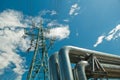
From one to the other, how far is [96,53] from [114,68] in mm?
1313

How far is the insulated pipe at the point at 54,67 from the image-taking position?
7347 mm

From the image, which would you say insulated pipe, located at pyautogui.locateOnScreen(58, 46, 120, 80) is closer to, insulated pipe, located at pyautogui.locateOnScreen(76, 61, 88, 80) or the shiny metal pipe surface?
the shiny metal pipe surface

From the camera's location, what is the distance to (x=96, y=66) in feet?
26.1

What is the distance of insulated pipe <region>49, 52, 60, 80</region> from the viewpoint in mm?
7347

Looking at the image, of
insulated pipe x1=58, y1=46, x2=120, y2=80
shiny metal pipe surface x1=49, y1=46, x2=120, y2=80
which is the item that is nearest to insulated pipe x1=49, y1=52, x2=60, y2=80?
shiny metal pipe surface x1=49, y1=46, x2=120, y2=80

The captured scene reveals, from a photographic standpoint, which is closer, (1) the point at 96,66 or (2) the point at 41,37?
(1) the point at 96,66

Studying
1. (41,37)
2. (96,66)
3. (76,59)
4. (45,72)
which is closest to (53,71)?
(76,59)

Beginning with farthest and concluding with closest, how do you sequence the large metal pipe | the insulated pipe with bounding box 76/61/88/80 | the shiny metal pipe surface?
the insulated pipe with bounding box 76/61/88/80
the shiny metal pipe surface
the large metal pipe

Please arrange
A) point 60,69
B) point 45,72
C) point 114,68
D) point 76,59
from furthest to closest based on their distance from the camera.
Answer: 1. point 45,72
2. point 114,68
3. point 76,59
4. point 60,69

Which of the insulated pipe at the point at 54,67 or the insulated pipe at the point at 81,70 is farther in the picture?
the insulated pipe at the point at 54,67

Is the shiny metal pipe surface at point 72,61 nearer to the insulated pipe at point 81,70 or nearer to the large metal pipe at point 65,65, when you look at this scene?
the large metal pipe at point 65,65

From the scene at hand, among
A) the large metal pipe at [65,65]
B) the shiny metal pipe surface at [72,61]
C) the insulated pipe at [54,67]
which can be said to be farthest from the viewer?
the insulated pipe at [54,67]

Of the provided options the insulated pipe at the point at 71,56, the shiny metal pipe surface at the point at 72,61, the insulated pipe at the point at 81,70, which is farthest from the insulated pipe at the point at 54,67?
the insulated pipe at the point at 81,70

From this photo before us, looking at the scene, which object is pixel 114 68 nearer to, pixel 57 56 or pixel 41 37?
pixel 57 56
